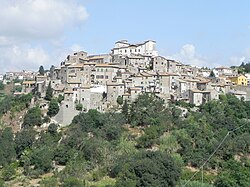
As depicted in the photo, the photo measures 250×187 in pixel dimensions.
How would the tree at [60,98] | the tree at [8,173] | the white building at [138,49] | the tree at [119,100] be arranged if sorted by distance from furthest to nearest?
the white building at [138,49] → the tree at [119,100] → the tree at [60,98] → the tree at [8,173]

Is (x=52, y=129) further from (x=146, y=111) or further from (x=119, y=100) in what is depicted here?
(x=146, y=111)

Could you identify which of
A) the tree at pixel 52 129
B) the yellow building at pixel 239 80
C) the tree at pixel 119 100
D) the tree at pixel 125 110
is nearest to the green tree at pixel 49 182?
the tree at pixel 52 129

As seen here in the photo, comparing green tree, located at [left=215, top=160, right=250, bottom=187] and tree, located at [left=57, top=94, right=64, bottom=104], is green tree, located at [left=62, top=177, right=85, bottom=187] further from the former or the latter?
tree, located at [left=57, top=94, right=64, bottom=104]

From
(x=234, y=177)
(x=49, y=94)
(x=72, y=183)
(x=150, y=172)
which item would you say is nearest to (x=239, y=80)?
(x=49, y=94)

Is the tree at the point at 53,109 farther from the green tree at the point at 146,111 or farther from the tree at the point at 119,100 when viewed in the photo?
the green tree at the point at 146,111

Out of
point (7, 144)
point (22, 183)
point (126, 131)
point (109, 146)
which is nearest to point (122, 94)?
point (126, 131)

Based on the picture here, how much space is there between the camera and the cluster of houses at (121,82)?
28.1 m

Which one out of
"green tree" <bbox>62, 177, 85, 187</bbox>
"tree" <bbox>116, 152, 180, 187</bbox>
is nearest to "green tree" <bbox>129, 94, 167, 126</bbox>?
"tree" <bbox>116, 152, 180, 187</bbox>

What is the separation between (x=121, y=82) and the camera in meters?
29.4

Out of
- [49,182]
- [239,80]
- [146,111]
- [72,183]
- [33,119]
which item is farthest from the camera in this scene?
[239,80]

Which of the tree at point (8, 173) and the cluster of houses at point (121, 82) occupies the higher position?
the cluster of houses at point (121, 82)

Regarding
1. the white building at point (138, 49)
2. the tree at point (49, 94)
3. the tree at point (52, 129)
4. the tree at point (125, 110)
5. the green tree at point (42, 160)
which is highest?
the white building at point (138, 49)

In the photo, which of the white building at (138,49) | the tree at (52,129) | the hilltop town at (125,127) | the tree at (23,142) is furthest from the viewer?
the white building at (138,49)

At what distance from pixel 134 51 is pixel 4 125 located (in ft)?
41.5
